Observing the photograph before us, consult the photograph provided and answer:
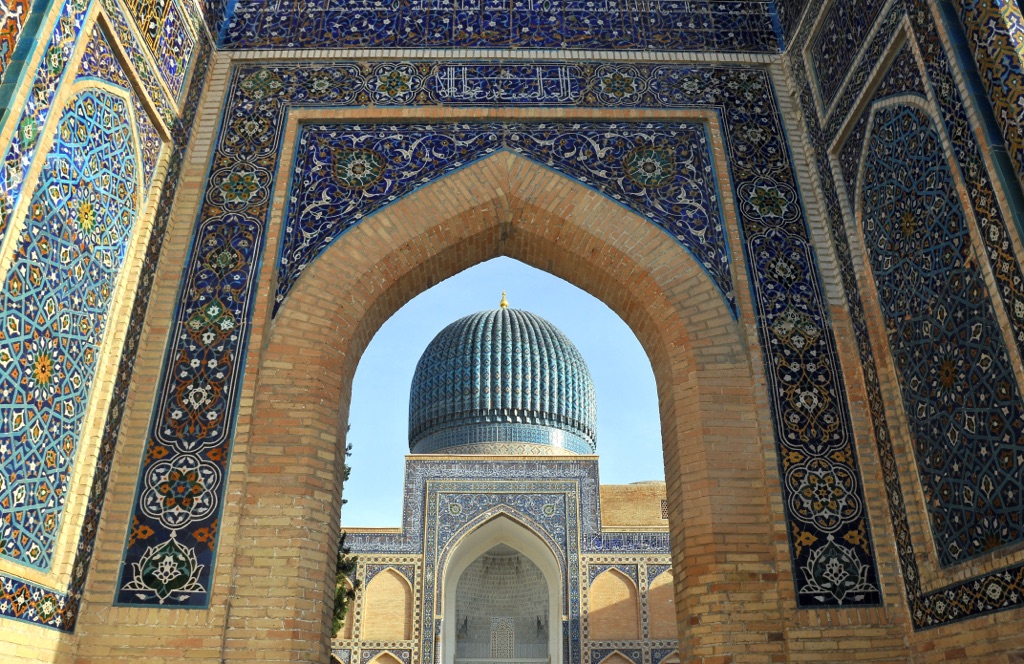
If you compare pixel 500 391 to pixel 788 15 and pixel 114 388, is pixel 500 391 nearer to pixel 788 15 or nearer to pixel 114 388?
pixel 788 15

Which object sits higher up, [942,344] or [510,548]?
[510,548]

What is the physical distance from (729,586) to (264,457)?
7.06 feet

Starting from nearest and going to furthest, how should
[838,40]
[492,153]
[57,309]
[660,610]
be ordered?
[57,309] < [838,40] < [492,153] < [660,610]

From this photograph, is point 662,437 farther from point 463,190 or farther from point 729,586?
point 463,190

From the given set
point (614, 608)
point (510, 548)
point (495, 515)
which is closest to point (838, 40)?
point (495, 515)

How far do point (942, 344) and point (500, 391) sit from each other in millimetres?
12137

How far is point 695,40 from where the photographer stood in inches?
208

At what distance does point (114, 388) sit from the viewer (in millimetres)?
3809

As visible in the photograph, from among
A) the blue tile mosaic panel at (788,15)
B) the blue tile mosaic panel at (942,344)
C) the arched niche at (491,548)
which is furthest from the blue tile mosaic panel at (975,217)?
the arched niche at (491,548)

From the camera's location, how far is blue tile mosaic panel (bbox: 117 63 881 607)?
12.3ft

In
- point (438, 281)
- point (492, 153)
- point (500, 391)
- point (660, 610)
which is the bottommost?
point (660, 610)

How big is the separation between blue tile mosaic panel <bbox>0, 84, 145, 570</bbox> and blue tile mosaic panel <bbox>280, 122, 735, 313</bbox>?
0.84 m

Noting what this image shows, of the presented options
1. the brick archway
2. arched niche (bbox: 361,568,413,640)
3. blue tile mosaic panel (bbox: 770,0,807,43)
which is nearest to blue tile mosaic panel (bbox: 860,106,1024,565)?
the brick archway

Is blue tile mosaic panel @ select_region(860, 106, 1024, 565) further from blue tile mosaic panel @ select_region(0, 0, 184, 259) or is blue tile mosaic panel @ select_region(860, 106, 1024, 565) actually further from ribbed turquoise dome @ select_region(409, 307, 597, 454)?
ribbed turquoise dome @ select_region(409, 307, 597, 454)
